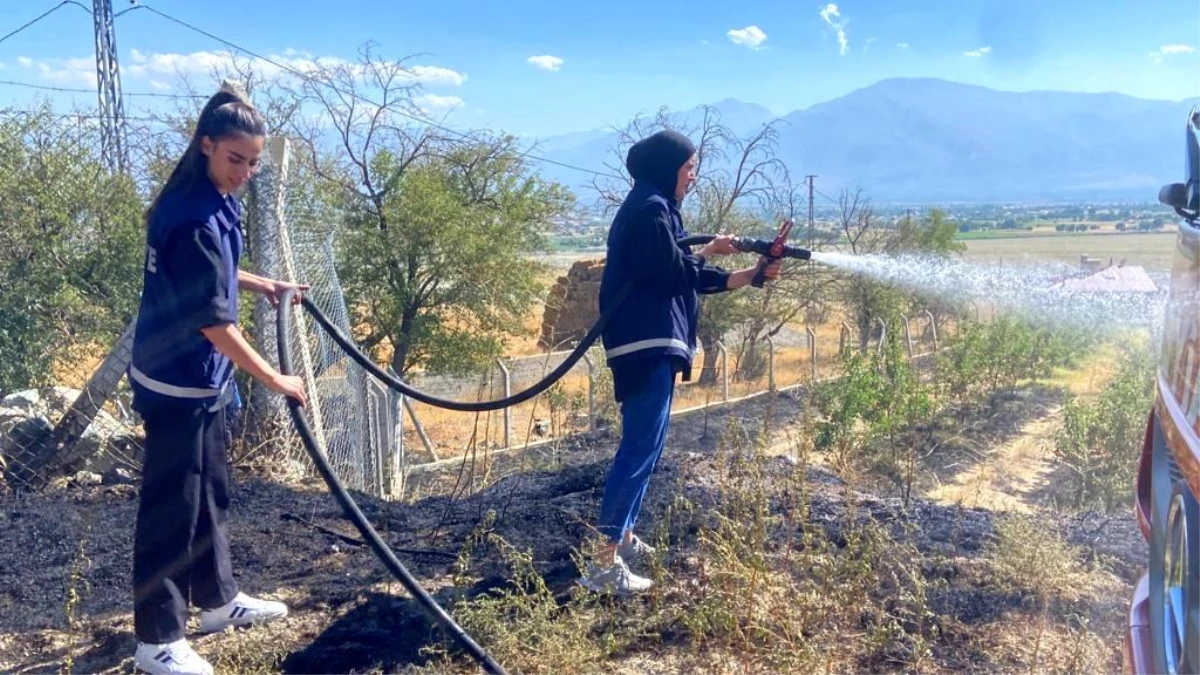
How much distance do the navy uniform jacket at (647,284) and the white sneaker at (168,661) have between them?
68.5 inches

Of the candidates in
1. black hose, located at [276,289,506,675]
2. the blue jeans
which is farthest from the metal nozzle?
black hose, located at [276,289,506,675]

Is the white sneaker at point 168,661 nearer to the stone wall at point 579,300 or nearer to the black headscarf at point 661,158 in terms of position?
the black headscarf at point 661,158

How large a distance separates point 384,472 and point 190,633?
4.45 meters

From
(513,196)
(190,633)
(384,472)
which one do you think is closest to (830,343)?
(513,196)

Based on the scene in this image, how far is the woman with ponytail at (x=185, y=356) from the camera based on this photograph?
9.61 feet

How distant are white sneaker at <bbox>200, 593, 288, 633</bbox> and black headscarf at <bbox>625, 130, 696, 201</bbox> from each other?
2142mm

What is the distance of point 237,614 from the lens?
136 inches

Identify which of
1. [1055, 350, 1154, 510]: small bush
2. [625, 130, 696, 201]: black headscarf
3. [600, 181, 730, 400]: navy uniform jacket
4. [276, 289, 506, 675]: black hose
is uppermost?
[625, 130, 696, 201]: black headscarf

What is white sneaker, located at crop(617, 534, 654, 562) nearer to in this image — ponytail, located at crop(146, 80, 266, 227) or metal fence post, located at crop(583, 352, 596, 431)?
ponytail, located at crop(146, 80, 266, 227)

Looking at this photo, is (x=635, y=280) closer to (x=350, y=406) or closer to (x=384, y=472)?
(x=350, y=406)

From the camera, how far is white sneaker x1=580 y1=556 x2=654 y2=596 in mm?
3662

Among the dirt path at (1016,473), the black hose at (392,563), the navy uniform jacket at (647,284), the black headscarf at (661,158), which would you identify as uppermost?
the black headscarf at (661,158)

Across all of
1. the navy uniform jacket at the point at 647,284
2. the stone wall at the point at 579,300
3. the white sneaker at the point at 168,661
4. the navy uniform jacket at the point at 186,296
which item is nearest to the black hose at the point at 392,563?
the navy uniform jacket at the point at 186,296

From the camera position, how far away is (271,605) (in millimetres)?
3508
